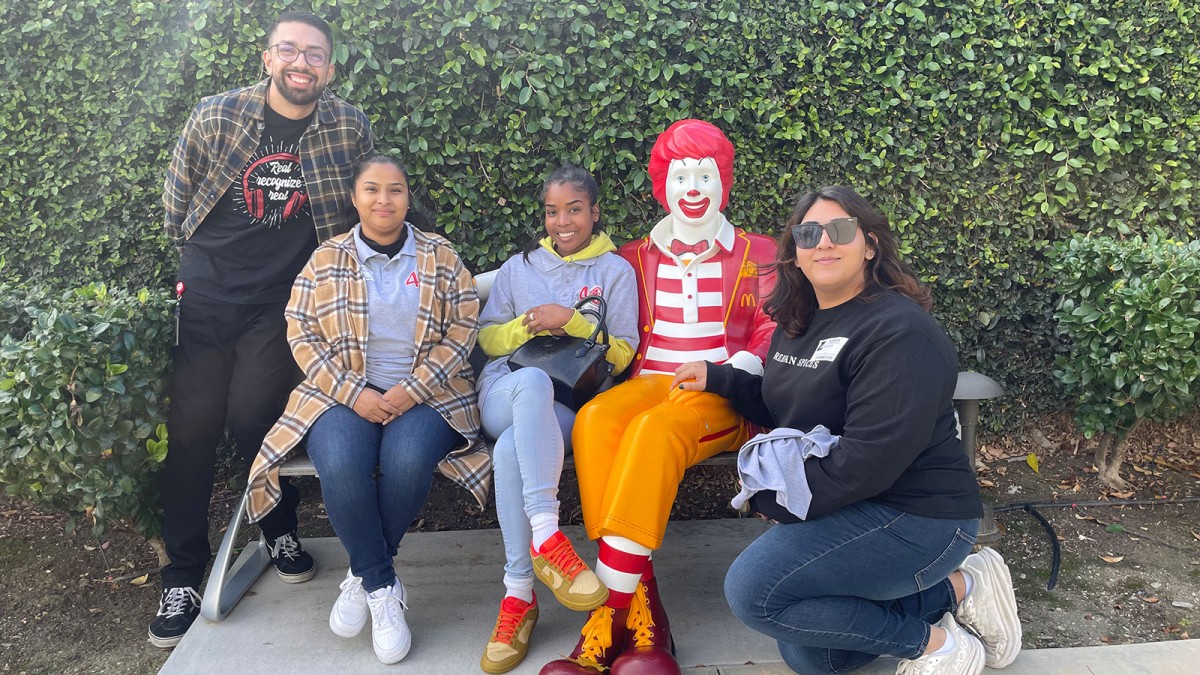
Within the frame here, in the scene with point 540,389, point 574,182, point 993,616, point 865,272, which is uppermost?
point 574,182

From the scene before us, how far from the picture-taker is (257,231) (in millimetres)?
3115

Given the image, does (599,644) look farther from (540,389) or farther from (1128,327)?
(1128,327)

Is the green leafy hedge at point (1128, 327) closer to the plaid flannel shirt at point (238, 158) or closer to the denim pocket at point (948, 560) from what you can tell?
the denim pocket at point (948, 560)

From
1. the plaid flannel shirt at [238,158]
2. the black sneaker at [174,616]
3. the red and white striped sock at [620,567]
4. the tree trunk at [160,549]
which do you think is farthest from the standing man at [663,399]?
the tree trunk at [160,549]

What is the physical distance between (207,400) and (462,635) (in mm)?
1239

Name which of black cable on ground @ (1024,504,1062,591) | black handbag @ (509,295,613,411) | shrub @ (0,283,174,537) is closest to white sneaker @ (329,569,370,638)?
shrub @ (0,283,174,537)

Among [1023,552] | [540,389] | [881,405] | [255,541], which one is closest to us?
[881,405]

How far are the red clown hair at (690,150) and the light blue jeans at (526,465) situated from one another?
959 mm

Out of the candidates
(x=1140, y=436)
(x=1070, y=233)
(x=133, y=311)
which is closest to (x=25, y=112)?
(x=133, y=311)

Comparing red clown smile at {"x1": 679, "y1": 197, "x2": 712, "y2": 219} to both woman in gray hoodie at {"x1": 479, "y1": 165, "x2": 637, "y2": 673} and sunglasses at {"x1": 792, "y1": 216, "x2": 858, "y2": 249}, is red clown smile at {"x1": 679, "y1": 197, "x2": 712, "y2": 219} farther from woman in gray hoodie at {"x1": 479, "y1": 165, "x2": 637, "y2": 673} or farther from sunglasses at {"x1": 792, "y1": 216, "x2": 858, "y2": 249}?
sunglasses at {"x1": 792, "y1": 216, "x2": 858, "y2": 249}

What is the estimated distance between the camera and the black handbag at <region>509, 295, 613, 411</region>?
111 inches

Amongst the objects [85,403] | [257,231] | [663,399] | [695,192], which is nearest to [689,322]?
[663,399]

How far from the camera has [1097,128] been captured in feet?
12.3

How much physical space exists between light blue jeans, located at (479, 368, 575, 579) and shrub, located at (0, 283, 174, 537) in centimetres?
121
